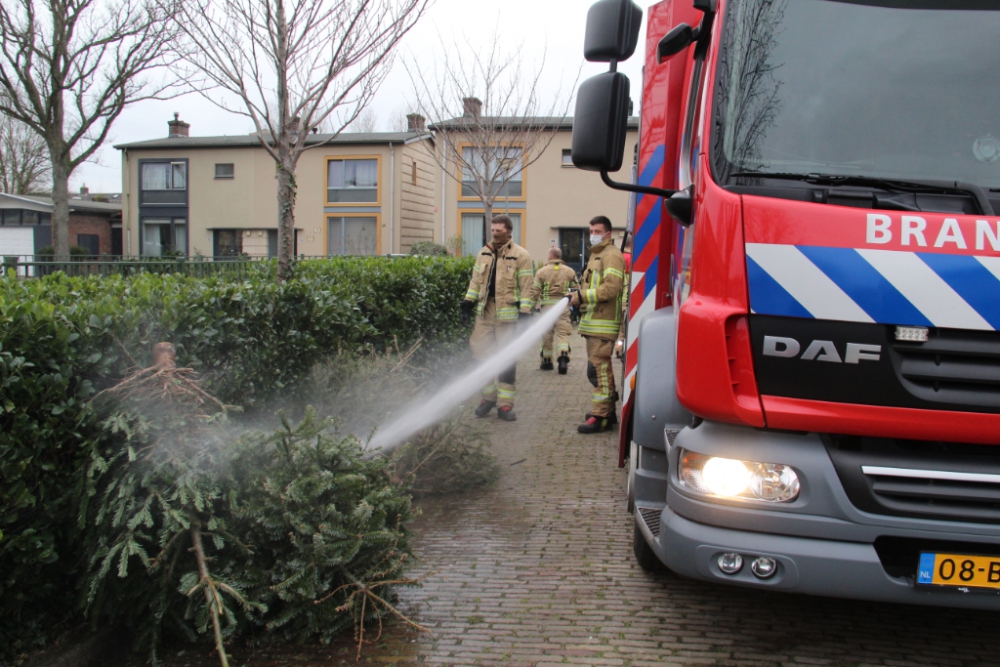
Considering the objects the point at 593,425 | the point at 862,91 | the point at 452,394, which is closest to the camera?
the point at 862,91

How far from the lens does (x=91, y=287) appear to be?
486 cm

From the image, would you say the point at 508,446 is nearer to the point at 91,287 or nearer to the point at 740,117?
the point at 91,287

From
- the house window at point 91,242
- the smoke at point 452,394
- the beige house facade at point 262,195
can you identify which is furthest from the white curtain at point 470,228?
the smoke at point 452,394

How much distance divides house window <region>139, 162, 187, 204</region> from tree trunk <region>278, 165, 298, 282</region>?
29325 mm

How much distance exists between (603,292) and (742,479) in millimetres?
4157

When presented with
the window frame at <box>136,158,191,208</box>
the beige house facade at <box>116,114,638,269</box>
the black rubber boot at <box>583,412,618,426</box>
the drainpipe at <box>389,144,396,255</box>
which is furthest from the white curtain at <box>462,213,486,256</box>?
the black rubber boot at <box>583,412,618,426</box>

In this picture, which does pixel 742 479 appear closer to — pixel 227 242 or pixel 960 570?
pixel 960 570

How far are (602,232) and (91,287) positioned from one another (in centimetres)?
419

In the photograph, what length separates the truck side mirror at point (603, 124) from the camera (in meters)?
3.22

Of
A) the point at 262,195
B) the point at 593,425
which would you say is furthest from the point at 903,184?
the point at 262,195

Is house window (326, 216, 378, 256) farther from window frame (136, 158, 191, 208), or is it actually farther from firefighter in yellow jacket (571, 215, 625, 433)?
firefighter in yellow jacket (571, 215, 625, 433)

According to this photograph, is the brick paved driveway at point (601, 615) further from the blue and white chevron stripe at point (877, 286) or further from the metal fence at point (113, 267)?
the metal fence at point (113, 267)

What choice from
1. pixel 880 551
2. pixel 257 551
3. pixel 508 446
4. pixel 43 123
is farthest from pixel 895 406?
pixel 43 123

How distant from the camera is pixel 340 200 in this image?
33.1 meters
